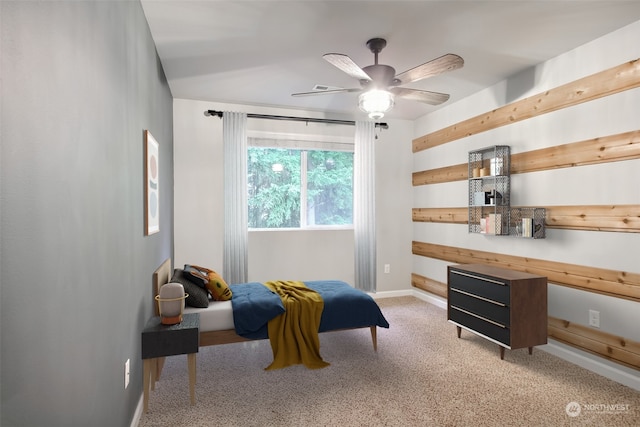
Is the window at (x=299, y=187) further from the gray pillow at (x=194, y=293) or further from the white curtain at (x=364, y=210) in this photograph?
the gray pillow at (x=194, y=293)

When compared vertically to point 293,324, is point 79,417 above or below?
above

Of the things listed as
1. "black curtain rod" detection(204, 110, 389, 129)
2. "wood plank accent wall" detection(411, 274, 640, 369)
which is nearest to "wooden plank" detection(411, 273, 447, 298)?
"wood plank accent wall" detection(411, 274, 640, 369)

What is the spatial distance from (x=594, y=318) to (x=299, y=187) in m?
3.53

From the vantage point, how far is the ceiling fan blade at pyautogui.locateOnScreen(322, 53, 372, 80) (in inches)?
91.9

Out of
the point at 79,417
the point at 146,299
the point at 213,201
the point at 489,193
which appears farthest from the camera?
the point at 213,201

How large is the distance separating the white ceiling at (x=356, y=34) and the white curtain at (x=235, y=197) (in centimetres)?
71

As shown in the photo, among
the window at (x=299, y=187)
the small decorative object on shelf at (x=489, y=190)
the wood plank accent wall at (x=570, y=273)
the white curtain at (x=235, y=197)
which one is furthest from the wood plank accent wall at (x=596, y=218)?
the white curtain at (x=235, y=197)

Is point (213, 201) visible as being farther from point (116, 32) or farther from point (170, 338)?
point (116, 32)

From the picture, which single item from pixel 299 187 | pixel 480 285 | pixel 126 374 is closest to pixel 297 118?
pixel 299 187

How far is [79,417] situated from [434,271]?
445 centimetres

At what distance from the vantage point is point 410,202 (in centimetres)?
554

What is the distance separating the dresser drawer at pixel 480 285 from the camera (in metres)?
3.06

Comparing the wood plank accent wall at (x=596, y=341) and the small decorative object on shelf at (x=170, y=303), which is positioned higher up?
the small decorative object on shelf at (x=170, y=303)

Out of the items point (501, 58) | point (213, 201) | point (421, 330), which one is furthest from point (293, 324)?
point (501, 58)
